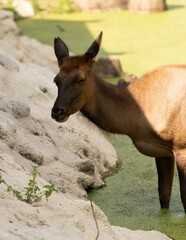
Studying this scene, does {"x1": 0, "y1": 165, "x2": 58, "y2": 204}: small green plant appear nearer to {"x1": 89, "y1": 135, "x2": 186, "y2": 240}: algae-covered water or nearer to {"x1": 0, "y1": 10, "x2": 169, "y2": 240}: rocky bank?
{"x1": 0, "y1": 10, "x2": 169, "y2": 240}: rocky bank

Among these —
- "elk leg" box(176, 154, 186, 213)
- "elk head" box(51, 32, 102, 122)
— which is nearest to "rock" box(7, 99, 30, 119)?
"elk head" box(51, 32, 102, 122)

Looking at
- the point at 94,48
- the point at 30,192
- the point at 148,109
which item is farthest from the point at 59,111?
the point at 30,192

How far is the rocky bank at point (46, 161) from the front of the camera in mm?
6836

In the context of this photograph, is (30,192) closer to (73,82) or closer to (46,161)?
(73,82)

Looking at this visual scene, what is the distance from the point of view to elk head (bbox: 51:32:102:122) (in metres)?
8.40

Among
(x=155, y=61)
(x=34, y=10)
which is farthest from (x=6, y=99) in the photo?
(x=34, y=10)

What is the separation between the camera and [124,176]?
33.9 ft

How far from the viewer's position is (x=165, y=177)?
30.9ft

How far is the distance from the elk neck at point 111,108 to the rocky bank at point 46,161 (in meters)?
0.73

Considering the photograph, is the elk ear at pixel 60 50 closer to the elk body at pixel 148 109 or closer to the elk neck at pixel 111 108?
the elk body at pixel 148 109

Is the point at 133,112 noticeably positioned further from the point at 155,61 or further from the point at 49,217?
the point at 155,61

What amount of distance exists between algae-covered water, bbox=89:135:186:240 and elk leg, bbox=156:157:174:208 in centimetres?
11

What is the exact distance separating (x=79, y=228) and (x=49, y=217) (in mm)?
230

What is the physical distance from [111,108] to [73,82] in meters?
0.61
